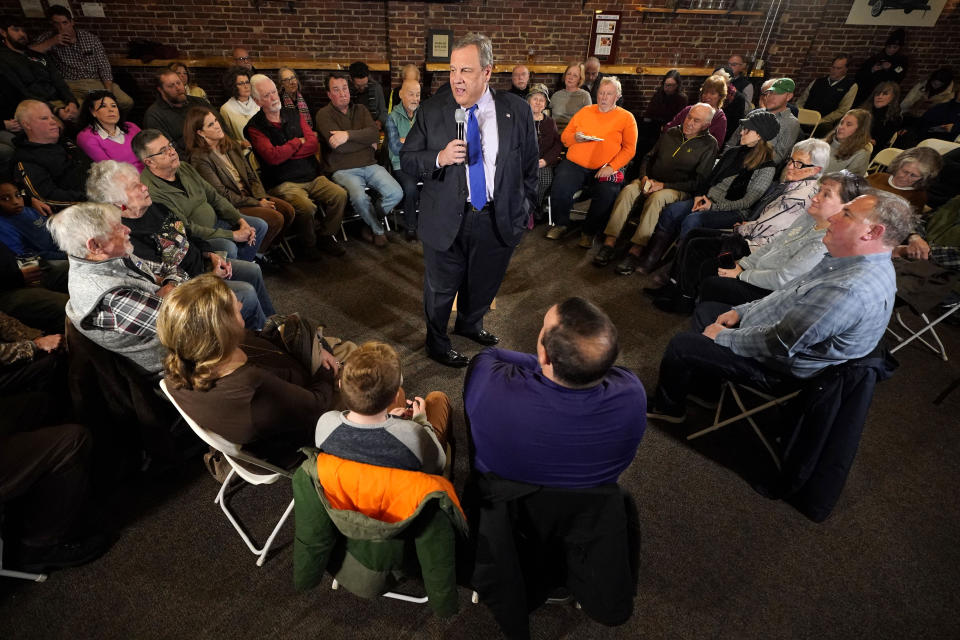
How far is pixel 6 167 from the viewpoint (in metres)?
3.07

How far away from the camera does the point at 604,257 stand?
403cm

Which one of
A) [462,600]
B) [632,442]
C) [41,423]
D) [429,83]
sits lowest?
[462,600]

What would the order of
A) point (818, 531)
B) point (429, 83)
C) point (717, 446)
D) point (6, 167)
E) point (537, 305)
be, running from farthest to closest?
point (429, 83), point (537, 305), point (6, 167), point (717, 446), point (818, 531)

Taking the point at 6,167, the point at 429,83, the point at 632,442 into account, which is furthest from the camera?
the point at 429,83

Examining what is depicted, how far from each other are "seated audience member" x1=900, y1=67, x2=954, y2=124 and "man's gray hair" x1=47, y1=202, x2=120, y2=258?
7.78 metres

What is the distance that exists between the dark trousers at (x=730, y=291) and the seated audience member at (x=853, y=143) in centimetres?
184

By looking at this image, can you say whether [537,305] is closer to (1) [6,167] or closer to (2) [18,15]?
(1) [6,167]

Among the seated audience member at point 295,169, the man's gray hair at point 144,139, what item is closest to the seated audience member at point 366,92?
the seated audience member at point 295,169

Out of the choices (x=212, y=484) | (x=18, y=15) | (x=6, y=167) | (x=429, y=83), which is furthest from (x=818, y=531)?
(x=18, y=15)

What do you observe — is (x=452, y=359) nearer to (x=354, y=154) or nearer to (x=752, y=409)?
(x=752, y=409)

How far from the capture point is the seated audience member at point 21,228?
2581mm

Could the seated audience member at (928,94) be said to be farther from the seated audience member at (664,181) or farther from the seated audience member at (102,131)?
the seated audience member at (102,131)

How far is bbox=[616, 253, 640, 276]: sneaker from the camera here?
3.92 m

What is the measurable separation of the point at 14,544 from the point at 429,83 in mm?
5887
